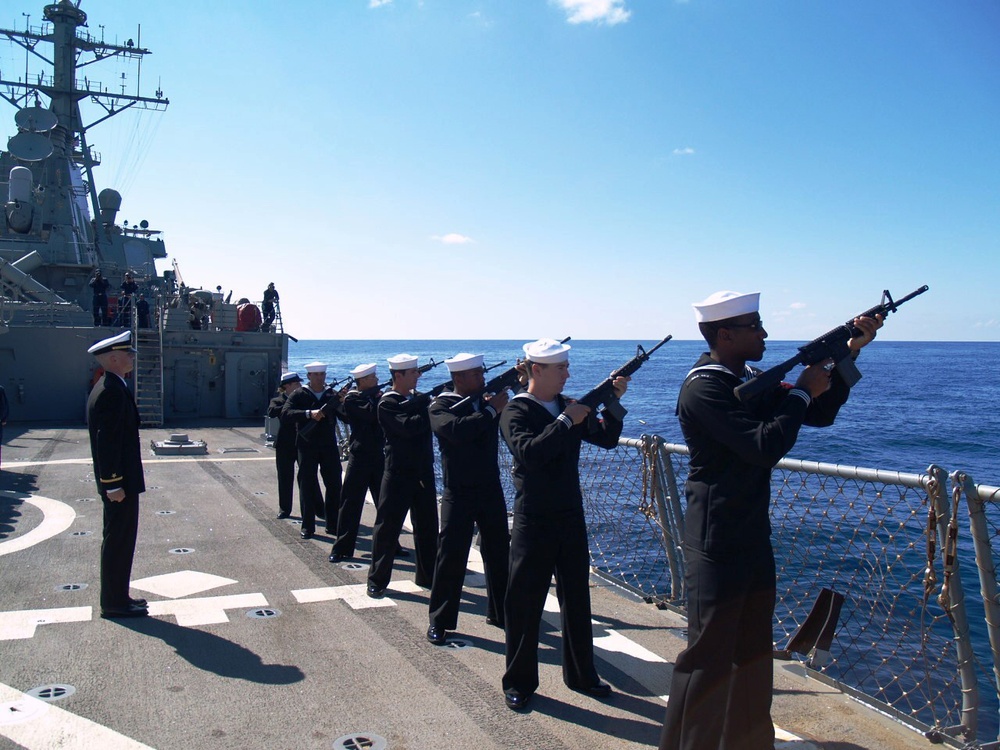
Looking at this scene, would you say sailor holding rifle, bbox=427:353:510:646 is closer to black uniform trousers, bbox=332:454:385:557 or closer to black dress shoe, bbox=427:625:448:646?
black dress shoe, bbox=427:625:448:646

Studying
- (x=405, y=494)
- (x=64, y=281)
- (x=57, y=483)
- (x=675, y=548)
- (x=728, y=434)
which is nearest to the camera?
→ (x=728, y=434)

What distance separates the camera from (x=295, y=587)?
18.9ft

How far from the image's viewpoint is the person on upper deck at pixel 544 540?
150 inches

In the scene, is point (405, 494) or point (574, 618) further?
point (405, 494)

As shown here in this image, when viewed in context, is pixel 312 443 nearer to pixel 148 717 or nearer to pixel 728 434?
pixel 148 717

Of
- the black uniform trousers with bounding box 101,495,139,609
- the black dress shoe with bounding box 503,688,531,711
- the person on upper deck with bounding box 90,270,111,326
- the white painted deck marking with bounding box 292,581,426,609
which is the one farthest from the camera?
the person on upper deck with bounding box 90,270,111,326

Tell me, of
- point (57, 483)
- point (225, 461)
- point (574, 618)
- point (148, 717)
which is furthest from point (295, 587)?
point (225, 461)

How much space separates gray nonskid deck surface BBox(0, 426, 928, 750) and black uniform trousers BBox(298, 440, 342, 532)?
1.62 ft

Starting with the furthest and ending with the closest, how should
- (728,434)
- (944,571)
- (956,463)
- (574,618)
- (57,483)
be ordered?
(956,463), (57,483), (574,618), (944,571), (728,434)

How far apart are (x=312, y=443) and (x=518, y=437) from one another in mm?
4641

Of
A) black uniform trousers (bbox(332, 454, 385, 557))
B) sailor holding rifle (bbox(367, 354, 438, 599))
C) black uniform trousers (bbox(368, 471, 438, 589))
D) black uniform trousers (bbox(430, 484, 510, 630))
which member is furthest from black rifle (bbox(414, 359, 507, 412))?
black uniform trousers (bbox(332, 454, 385, 557))

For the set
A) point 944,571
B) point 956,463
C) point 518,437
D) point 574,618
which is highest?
point 518,437

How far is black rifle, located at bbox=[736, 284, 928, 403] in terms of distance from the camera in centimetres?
278

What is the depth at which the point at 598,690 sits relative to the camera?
154 inches
